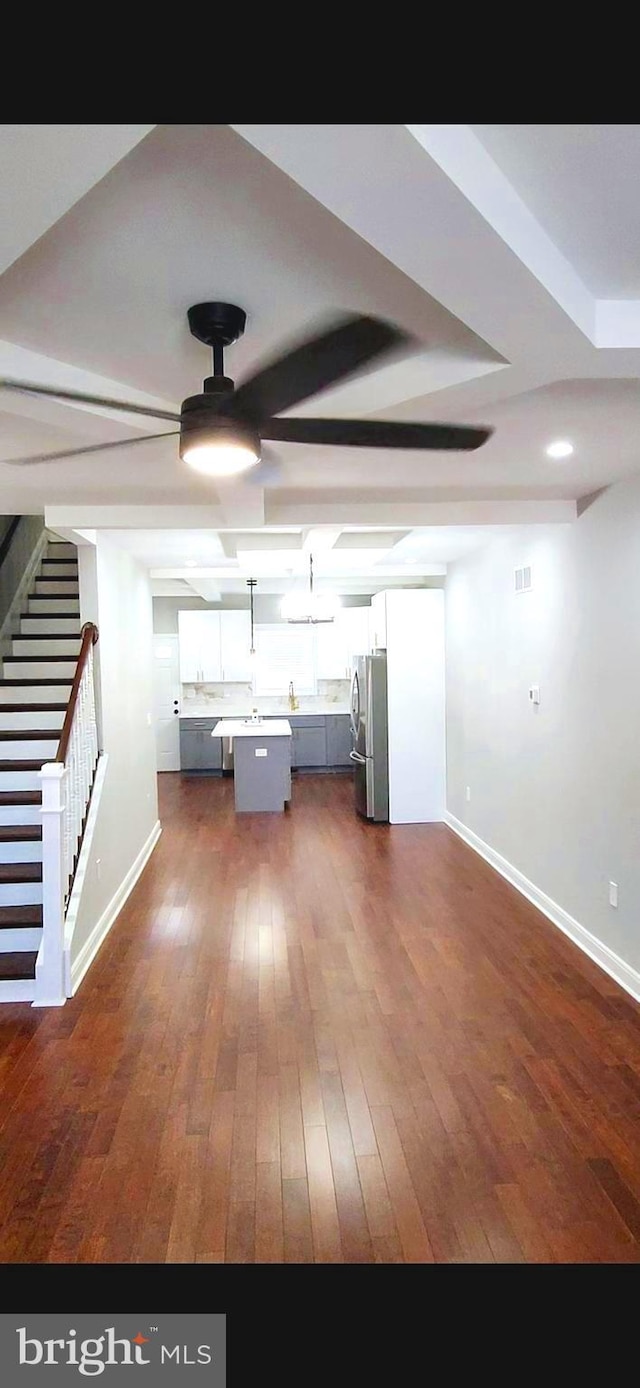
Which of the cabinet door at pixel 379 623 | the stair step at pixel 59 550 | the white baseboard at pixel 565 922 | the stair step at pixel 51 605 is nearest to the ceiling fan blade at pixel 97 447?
the white baseboard at pixel 565 922

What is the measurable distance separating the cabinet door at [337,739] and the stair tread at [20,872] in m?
6.36

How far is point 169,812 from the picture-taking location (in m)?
8.04

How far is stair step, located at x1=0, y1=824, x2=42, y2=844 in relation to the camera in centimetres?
406

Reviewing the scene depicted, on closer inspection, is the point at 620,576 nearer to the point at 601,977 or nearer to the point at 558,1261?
the point at 601,977

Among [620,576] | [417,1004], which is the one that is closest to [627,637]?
[620,576]

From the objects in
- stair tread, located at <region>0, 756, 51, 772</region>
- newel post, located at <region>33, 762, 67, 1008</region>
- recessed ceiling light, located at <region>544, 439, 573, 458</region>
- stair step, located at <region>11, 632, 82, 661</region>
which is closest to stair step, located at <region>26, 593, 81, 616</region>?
stair step, located at <region>11, 632, 82, 661</region>

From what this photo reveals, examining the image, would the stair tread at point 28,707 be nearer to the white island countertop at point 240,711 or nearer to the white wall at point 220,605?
the white island countertop at point 240,711

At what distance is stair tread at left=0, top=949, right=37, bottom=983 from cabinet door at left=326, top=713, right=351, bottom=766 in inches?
261

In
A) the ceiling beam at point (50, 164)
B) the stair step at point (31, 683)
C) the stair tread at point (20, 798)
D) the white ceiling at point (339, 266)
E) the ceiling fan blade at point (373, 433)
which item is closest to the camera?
the ceiling beam at point (50, 164)

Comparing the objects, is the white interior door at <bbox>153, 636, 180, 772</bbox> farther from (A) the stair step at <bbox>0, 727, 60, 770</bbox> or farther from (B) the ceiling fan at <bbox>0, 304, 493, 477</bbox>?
(B) the ceiling fan at <bbox>0, 304, 493, 477</bbox>

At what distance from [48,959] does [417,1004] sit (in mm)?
1852

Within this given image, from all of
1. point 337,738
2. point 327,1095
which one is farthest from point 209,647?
point 327,1095

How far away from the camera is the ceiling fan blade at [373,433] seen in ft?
6.27
